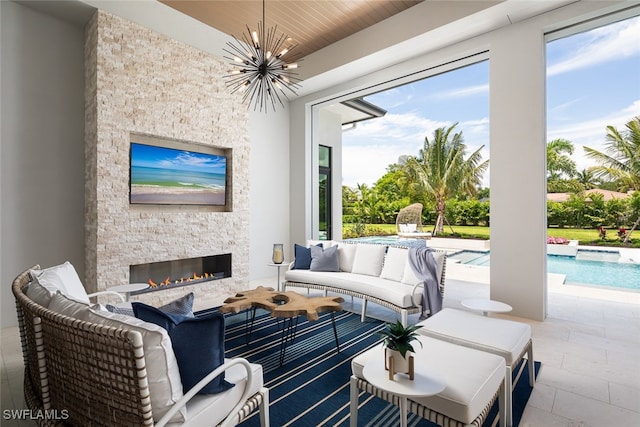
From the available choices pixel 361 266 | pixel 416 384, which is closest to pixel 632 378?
pixel 416 384

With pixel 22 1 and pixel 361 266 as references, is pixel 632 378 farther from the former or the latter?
pixel 22 1

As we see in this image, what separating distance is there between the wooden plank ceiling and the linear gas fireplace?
132 inches

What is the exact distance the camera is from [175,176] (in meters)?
4.75

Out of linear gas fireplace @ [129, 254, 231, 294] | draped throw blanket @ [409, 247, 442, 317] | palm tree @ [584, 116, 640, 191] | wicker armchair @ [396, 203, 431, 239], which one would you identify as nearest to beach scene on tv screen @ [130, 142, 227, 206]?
linear gas fireplace @ [129, 254, 231, 294]

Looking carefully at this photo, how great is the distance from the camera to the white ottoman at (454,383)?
1537 mm

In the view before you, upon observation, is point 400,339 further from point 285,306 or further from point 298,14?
point 298,14

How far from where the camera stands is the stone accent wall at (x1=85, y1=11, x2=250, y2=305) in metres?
3.89

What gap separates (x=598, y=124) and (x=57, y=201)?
6.74 m

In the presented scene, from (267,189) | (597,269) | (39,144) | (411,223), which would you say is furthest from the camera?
(411,223)

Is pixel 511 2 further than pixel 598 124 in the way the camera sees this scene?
No

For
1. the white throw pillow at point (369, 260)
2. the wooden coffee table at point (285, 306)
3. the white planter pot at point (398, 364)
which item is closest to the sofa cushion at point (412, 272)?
the white throw pillow at point (369, 260)

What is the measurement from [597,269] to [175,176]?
22.9 ft

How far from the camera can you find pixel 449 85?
6594 millimetres

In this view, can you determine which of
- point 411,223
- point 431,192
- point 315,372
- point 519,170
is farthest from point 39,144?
point 431,192
